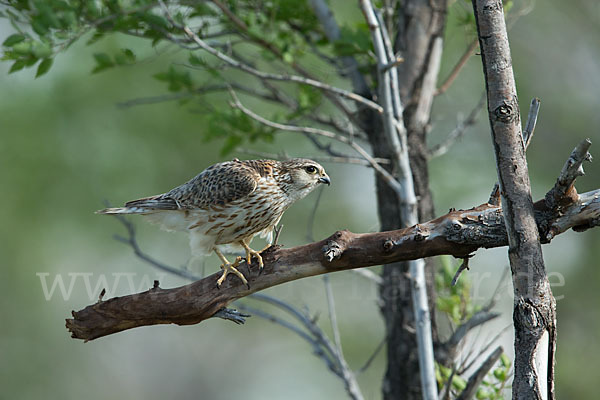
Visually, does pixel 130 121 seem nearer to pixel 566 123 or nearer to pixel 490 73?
pixel 566 123

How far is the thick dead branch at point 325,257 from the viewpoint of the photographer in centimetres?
287

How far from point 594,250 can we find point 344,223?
16.6ft

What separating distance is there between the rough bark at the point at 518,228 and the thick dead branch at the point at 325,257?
0.18m

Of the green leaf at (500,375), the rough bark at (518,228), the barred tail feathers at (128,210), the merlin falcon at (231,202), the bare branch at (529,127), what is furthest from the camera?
the merlin falcon at (231,202)

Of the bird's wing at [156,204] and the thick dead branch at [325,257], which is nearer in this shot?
the thick dead branch at [325,257]

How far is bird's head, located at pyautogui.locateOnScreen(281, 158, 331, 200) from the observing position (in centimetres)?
483

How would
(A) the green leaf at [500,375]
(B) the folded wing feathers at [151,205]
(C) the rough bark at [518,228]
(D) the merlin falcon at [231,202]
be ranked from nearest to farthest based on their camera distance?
(C) the rough bark at [518,228] < (A) the green leaf at [500,375] < (D) the merlin falcon at [231,202] < (B) the folded wing feathers at [151,205]

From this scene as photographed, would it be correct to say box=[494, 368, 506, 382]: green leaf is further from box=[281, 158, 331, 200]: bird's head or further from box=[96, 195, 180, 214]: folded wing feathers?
box=[96, 195, 180, 214]: folded wing feathers

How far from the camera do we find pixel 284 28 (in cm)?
586

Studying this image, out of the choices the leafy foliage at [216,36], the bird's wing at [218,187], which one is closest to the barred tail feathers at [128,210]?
the bird's wing at [218,187]

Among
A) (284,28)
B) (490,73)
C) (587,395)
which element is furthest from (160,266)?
(587,395)

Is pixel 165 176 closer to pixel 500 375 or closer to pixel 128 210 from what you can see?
pixel 128 210

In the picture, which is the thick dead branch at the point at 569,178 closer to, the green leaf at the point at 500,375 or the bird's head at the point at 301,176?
the green leaf at the point at 500,375

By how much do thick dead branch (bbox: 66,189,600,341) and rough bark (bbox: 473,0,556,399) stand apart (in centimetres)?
Result: 18
